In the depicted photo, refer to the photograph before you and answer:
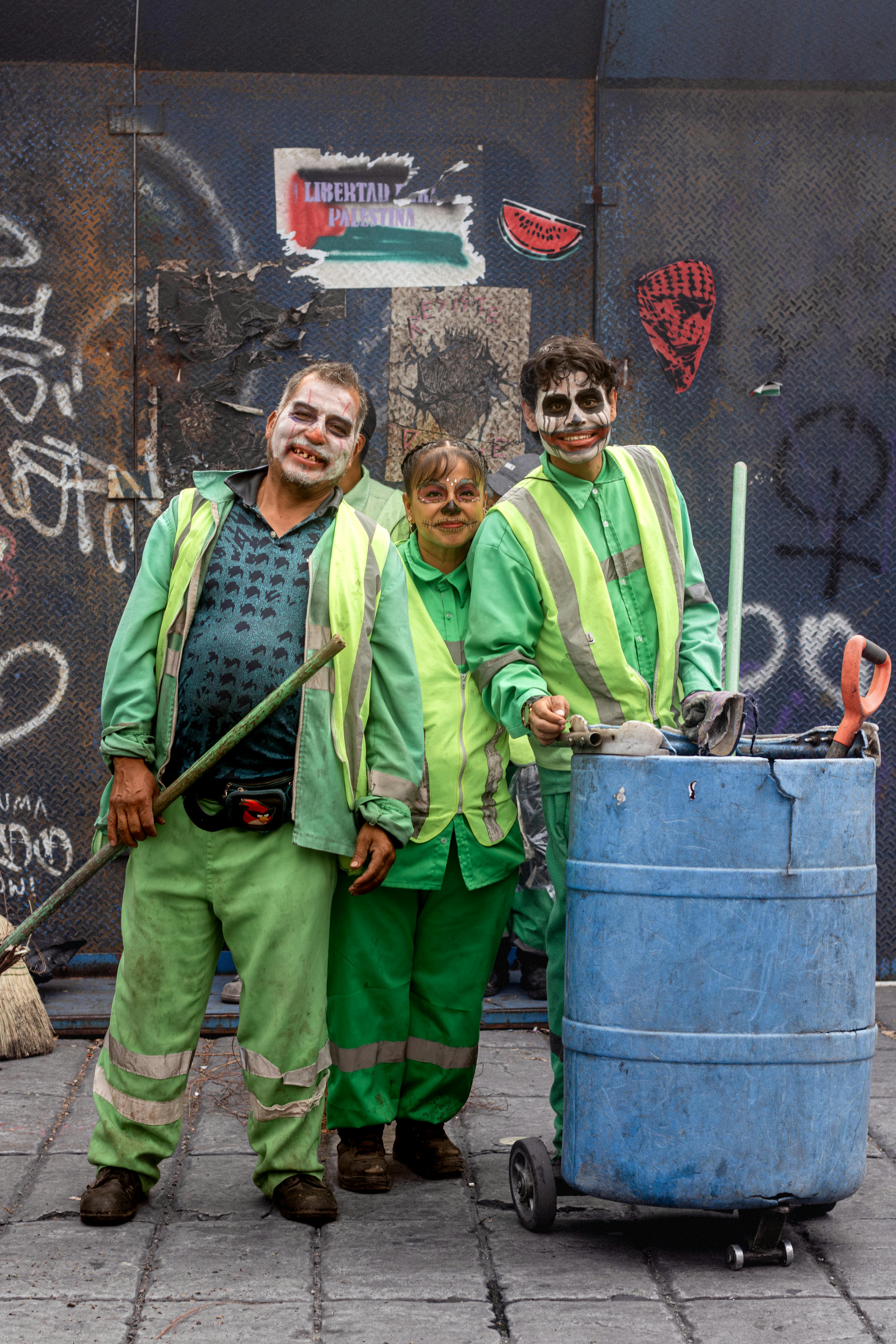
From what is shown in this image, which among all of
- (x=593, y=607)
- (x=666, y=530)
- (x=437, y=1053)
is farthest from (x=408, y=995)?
(x=666, y=530)

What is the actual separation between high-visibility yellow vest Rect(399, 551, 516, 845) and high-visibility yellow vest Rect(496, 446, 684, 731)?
23 cm

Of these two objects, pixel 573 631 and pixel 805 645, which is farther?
pixel 805 645

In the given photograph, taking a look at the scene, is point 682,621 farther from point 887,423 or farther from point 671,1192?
point 887,423

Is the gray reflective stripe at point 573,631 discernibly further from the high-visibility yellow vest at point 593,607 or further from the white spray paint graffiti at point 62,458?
the white spray paint graffiti at point 62,458

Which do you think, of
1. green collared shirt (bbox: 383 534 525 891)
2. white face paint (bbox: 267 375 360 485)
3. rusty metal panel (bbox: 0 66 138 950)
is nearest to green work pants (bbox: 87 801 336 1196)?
green collared shirt (bbox: 383 534 525 891)

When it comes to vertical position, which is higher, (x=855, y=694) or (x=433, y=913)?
(x=855, y=694)

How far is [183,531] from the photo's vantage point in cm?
331

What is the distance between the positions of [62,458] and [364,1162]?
295 cm

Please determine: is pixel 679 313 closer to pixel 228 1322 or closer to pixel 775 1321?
pixel 775 1321

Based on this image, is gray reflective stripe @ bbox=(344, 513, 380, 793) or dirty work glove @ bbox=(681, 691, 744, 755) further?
gray reflective stripe @ bbox=(344, 513, 380, 793)

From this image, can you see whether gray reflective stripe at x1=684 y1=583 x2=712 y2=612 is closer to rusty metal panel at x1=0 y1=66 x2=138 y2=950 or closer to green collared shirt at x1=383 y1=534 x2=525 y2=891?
green collared shirt at x1=383 y1=534 x2=525 y2=891

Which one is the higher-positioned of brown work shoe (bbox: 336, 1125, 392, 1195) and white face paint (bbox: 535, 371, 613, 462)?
white face paint (bbox: 535, 371, 613, 462)

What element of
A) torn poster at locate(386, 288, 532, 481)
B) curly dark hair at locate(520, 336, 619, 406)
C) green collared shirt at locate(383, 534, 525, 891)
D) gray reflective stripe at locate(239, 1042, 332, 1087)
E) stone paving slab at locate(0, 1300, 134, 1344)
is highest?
torn poster at locate(386, 288, 532, 481)

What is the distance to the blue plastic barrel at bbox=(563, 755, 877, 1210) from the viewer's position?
2.81 metres
